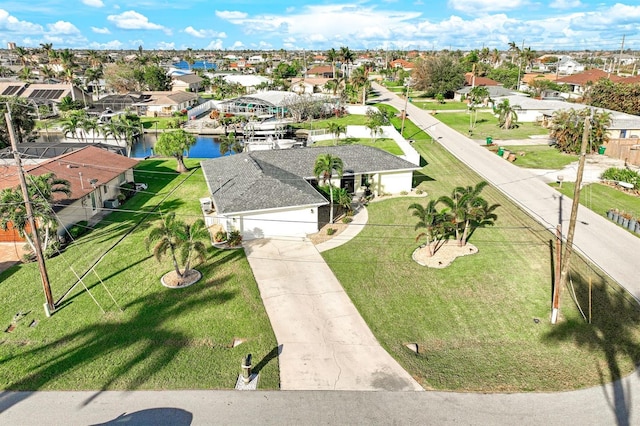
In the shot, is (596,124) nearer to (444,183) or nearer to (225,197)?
(444,183)

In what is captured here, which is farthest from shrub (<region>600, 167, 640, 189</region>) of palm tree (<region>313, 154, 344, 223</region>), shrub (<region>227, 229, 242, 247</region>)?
shrub (<region>227, 229, 242, 247</region>)

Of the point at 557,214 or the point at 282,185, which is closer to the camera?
the point at 282,185

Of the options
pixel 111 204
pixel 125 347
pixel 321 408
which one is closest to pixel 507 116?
pixel 111 204

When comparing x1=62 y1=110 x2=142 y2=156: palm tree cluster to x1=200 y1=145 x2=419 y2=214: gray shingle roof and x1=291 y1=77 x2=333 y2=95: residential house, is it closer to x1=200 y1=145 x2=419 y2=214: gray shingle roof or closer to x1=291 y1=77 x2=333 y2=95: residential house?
x1=200 y1=145 x2=419 y2=214: gray shingle roof

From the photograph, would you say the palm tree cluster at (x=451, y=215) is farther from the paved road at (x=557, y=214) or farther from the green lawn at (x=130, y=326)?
the green lawn at (x=130, y=326)

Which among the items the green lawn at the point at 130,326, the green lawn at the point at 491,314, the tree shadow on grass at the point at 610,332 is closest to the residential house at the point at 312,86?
the green lawn at the point at 491,314

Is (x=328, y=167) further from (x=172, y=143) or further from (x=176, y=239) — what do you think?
(x=172, y=143)
